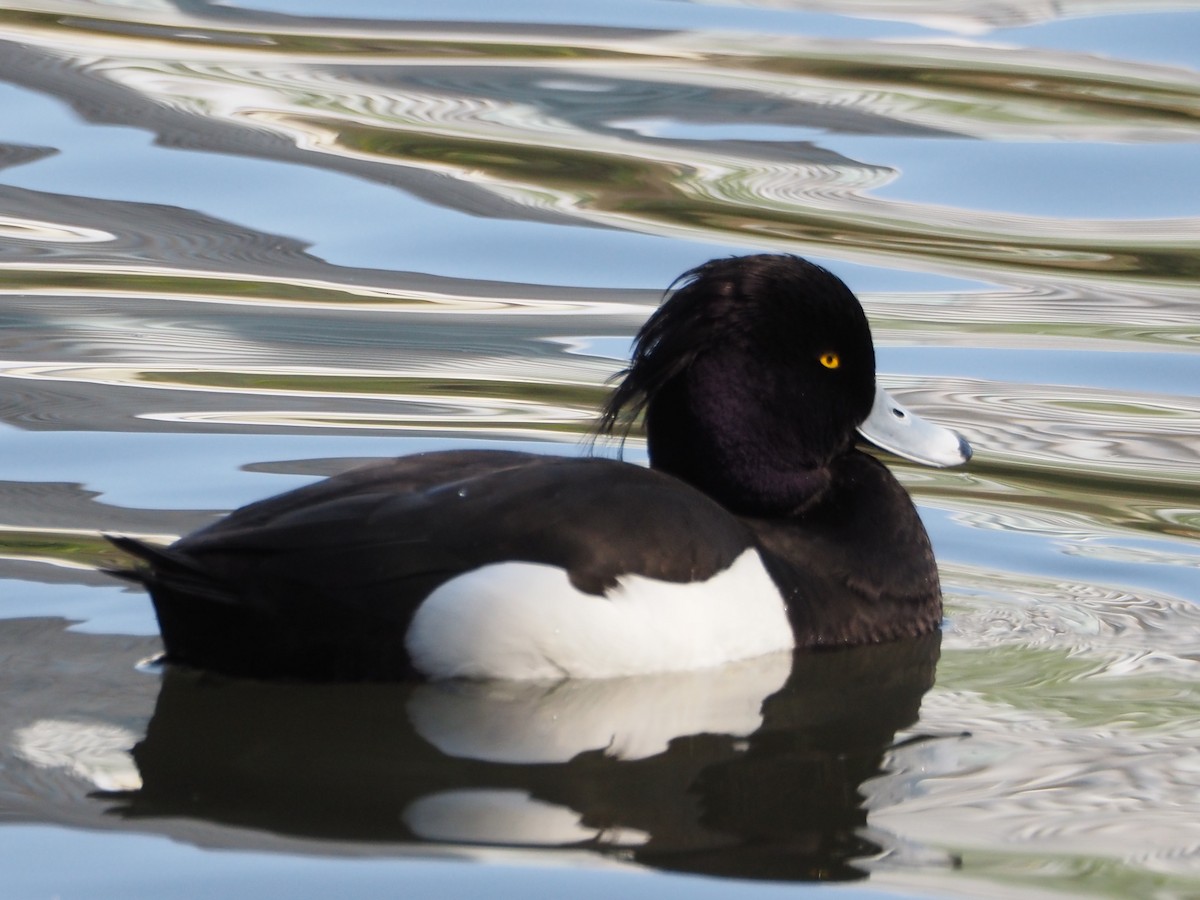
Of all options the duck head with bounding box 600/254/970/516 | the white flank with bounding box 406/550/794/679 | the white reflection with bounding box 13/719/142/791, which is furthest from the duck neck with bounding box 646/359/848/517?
the white reflection with bounding box 13/719/142/791

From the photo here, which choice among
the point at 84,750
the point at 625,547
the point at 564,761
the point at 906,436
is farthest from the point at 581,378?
the point at 84,750

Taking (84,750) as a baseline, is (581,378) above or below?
above

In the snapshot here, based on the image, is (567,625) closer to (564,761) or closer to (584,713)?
(584,713)

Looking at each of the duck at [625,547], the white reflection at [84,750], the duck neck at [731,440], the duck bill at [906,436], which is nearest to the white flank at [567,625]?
the duck at [625,547]

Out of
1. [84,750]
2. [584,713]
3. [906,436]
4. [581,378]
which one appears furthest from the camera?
[581,378]

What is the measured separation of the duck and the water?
0.33ft

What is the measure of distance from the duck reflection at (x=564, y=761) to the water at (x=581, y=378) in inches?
0.5

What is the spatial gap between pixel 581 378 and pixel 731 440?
6.54 ft

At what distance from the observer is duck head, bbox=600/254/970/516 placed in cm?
485

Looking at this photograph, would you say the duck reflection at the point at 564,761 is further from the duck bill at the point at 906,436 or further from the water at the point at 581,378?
the duck bill at the point at 906,436

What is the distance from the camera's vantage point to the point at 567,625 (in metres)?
4.30

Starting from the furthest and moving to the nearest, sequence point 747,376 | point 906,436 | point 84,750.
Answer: point 906,436 → point 747,376 → point 84,750

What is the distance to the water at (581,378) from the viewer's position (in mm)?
3672

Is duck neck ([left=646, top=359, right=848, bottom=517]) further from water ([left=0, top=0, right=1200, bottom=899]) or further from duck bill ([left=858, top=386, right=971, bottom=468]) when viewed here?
water ([left=0, top=0, right=1200, bottom=899])
